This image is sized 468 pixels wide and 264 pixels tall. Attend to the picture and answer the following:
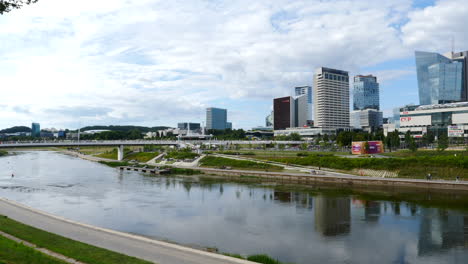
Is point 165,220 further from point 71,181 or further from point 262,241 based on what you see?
point 71,181

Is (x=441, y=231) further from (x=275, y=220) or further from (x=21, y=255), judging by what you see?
(x=21, y=255)

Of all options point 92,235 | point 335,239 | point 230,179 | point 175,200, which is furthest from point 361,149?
A: point 92,235

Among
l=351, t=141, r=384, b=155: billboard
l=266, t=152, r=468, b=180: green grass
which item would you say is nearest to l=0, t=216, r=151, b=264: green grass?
l=266, t=152, r=468, b=180: green grass

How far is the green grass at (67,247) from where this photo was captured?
613 inches

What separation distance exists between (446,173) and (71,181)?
196 feet

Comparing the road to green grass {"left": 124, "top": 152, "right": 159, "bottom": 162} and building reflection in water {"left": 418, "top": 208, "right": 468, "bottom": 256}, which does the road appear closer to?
building reflection in water {"left": 418, "top": 208, "right": 468, "bottom": 256}

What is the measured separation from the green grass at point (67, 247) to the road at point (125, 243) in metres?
0.94

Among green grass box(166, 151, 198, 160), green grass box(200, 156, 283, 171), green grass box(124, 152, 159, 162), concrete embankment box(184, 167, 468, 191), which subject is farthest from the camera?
green grass box(124, 152, 159, 162)

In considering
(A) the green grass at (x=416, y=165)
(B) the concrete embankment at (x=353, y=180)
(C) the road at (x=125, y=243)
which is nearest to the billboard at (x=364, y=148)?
(A) the green grass at (x=416, y=165)

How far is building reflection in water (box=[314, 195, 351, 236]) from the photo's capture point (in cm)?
2789

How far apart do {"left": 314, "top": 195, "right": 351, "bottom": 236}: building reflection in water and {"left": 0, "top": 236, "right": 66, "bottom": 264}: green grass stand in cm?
1914

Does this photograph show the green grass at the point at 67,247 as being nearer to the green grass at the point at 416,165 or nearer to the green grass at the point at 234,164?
the green grass at the point at 416,165

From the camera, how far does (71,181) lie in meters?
58.0

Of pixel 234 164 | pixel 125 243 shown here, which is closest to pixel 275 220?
pixel 125 243
